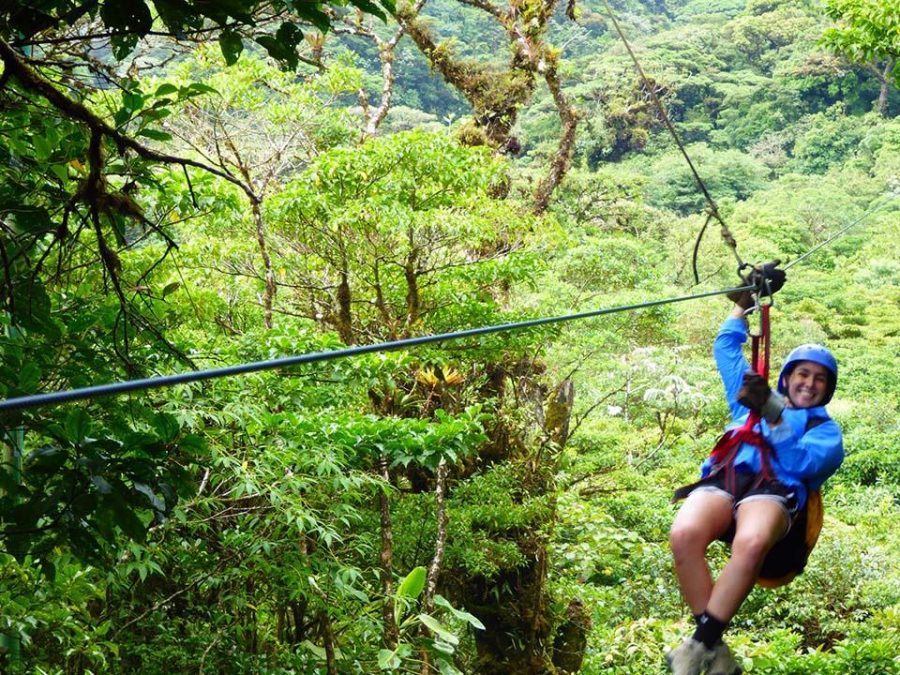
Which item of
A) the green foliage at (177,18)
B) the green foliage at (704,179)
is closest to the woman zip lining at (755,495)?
the green foliage at (177,18)

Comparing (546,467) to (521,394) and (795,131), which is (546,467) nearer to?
(521,394)

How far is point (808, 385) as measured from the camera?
2391 mm

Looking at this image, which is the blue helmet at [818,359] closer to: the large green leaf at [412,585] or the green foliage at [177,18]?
the large green leaf at [412,585]

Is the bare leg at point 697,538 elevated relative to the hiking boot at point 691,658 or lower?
elevated

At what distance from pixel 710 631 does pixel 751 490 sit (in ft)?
1.21

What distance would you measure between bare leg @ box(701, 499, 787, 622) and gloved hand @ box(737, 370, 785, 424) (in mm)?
211

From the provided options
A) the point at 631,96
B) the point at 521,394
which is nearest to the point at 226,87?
the point at 521,394

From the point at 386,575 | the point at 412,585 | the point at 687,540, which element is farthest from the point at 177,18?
the point at 386,575

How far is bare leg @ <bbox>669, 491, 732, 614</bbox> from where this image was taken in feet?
7.25

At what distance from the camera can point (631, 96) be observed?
74.3 feet

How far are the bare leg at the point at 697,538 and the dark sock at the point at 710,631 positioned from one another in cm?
5

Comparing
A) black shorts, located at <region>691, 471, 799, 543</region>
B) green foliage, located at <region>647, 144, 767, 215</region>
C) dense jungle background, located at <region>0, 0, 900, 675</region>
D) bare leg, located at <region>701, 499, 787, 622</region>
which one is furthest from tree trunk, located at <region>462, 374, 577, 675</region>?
green foliage, located at <region>647, 144, 767, 215</region>

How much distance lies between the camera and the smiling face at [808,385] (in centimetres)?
238

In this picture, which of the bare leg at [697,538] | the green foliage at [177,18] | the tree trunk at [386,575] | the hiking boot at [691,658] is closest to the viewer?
the green foliage at [177,18]
